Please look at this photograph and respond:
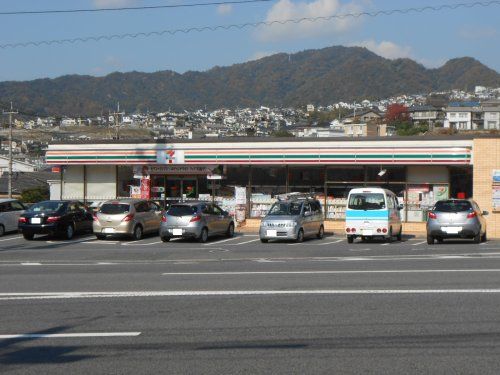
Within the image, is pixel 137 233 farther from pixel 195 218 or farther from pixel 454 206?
pixel 454 206

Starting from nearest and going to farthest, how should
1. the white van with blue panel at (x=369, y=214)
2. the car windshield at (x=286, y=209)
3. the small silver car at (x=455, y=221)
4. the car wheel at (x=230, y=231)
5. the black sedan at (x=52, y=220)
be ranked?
the small silver car at (x=455, y=221), the white van with blue panel at (x=369, y=214), the car windshield at (x=286, y=209), the black sedan at (x=52, y=220), the car wheel at (x=230, y=231)

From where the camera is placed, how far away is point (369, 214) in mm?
26641

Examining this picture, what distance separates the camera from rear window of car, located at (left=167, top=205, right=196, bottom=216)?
27.4 m

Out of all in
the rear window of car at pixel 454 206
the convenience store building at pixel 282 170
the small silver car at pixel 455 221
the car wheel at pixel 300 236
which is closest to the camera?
the small silver car at pixel 455 221

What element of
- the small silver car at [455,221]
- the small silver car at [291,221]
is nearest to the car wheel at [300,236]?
the small silver car at [291,221]

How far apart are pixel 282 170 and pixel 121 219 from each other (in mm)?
11340

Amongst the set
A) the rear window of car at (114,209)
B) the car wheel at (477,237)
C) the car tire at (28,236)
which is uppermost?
the rear window of car at (114,209)

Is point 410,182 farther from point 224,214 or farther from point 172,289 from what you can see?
point 172,289

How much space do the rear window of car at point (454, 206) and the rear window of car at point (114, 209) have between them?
37.1ft

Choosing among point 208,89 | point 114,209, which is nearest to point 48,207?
point 114,209

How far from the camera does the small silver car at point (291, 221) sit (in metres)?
27.0

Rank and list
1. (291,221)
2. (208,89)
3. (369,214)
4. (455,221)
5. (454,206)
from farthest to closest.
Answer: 1. (208,89)
2. (291,221)
3. (369,214)
4. (454,206)
5. (455,221)

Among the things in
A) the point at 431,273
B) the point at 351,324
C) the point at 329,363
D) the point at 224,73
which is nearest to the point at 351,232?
the point at 431,273

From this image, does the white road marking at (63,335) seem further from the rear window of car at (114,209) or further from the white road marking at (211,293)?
the rear window of car at (114,209)
